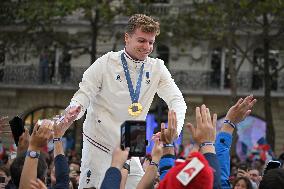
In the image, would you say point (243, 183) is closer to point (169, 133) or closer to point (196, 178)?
point (169, 133)

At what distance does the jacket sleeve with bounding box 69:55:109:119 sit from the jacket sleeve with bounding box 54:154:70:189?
1.17 m

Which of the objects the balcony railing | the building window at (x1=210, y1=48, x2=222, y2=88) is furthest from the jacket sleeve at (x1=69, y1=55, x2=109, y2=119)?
the building window at (x1=210, y1=48, x2=222, y2=88)

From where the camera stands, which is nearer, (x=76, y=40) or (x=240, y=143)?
(x=76, y=40)

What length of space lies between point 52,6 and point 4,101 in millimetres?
11326

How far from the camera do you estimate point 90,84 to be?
7129mm

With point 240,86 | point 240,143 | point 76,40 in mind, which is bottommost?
point 240,143

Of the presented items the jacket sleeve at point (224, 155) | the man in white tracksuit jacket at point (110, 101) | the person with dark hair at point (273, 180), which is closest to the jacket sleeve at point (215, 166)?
the person with dark hair at point (273, 180)

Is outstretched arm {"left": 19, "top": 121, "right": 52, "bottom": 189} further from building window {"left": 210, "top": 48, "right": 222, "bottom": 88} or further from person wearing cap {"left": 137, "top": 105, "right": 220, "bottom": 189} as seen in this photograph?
building window {"left": 210, "top": 48, "right": 222, "bottom": 88}

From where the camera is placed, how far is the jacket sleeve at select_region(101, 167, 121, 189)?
4535 millimetres

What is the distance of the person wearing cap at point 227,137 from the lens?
227 inches

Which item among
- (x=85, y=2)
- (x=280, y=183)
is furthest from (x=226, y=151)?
(x=85, y=2)

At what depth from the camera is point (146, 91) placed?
23.8 feet

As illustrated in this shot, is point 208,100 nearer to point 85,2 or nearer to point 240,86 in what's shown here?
point 240,86

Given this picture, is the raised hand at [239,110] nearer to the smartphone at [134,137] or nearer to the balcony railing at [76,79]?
the smartphone at [134,137]
